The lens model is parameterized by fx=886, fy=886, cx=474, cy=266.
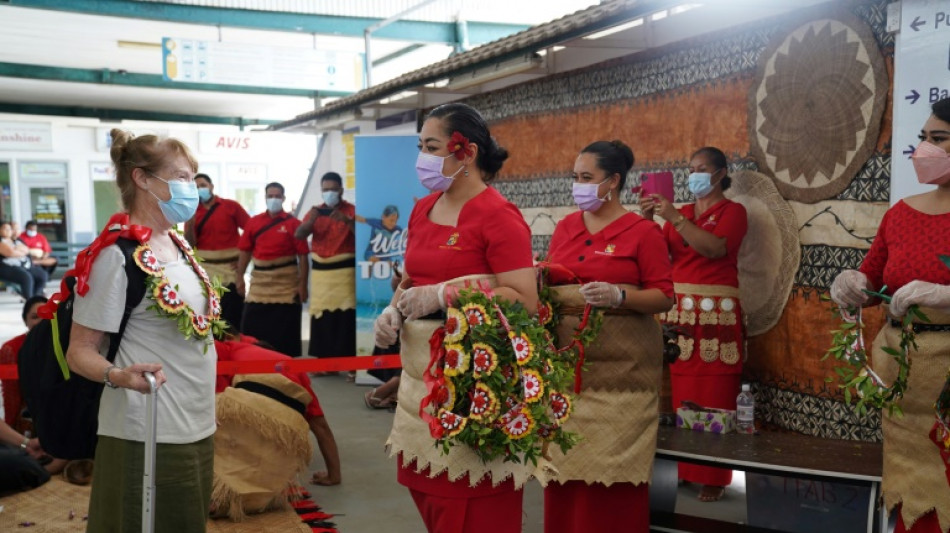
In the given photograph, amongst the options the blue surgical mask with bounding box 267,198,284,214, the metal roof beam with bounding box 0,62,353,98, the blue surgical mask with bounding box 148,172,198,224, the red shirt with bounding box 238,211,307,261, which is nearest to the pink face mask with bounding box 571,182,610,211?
the blue surgical mask with bounding box 148,172,198,224

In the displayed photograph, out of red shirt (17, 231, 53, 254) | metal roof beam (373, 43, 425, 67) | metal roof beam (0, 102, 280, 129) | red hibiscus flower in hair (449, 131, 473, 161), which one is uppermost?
metal roof beam (373, 43, 425, 67)

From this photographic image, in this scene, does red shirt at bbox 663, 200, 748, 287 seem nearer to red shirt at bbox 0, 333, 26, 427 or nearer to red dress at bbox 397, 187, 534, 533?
red dress at bbox 397, 187, 534, 533

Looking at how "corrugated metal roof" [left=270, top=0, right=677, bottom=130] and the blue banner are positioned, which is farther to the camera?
the blue banner

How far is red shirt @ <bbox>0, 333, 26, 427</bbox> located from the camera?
5.56m

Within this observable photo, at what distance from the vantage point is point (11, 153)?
22562mm

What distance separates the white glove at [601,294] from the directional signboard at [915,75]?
4.95 ft

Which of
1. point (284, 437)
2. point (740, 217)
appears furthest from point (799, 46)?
point (284, 437)

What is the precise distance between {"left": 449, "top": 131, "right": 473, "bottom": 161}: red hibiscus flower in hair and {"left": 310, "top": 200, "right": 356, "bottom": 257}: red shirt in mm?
6320

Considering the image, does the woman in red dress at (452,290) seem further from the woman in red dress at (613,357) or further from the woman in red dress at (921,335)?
the woman in red dress at (921,335)

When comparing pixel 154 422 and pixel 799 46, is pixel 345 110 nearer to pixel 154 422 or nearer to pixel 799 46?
pixel 799 46

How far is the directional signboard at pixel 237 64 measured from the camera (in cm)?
1098

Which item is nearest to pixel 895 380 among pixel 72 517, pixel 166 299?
pixel 166 299

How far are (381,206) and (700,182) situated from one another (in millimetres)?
4283

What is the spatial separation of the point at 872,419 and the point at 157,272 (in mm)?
3525
